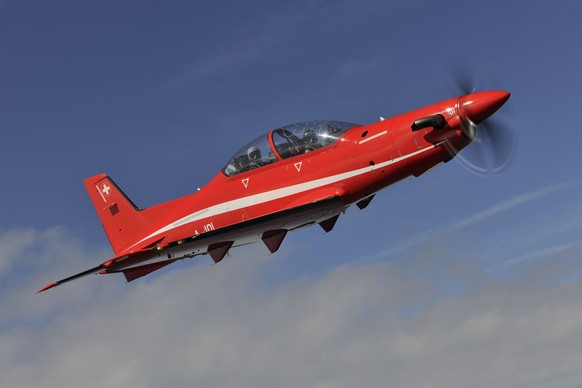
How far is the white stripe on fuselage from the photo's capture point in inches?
1063

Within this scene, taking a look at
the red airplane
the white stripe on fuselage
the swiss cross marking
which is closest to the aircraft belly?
the red airplane

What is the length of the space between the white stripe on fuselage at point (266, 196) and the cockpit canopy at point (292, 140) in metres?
1.25

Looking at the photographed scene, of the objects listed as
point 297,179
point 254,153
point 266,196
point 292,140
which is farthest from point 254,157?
point 297,179

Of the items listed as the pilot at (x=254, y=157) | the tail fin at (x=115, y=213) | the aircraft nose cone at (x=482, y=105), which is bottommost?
the aircraft nose cone at (x=482, y=105)

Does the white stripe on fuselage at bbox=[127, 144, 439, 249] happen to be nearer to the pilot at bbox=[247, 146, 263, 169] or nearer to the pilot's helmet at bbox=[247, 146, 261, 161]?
the pilot at bbox=[247, 146, 263, 169]

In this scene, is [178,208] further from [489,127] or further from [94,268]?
[489,127]

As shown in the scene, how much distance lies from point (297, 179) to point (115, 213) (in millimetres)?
11103

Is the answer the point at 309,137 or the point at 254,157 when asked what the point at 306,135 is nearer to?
the point at 309,137

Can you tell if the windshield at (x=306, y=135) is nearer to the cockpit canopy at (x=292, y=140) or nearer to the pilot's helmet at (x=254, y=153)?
the cockpit canopy at (x=292, y=140)

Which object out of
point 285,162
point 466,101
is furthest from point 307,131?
point 466,101

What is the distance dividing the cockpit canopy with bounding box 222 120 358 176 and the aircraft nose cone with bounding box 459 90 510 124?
4633mm

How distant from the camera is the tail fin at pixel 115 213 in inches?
1340

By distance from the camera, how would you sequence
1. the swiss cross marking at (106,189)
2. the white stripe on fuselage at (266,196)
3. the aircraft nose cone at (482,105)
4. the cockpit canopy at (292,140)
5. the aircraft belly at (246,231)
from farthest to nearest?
1. the swiss cross marking at (106,189)
2. the cockpit canopy at (292,140)
3. the aircraft belly at (246,231)
4. the white stripe on fuselage at (266,196)
5. the aircraft nose cone at (482,105)

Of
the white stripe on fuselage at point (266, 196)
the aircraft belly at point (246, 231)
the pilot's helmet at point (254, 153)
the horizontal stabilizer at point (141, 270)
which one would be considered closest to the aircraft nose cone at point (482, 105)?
the white stripe on fuselage at point (266, 196)
